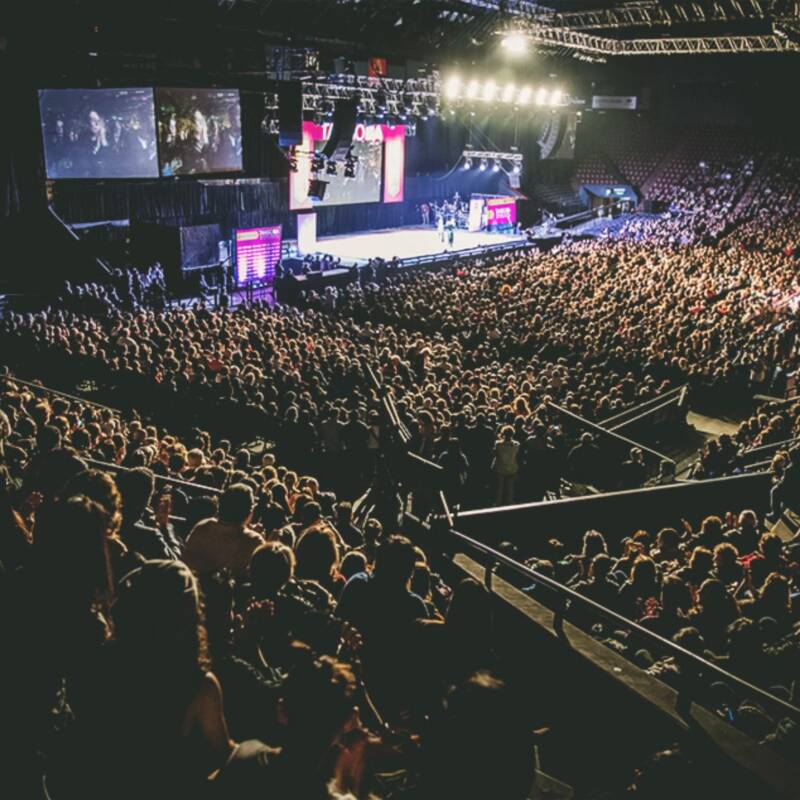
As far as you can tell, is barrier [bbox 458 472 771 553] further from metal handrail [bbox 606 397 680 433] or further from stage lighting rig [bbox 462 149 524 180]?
stage lighting rig [bbox 462 149 524 180]

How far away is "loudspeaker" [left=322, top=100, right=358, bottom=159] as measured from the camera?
21391 millimetres

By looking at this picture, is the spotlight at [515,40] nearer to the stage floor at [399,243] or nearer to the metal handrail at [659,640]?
the stage floor at [399,243]

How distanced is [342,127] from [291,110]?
1.75 metres

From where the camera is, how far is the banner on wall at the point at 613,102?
41.2 meters

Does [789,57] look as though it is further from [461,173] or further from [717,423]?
[717,423]

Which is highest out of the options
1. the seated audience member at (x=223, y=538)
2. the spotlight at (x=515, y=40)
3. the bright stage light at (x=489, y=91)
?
the spotlight at (x=515, y=40)

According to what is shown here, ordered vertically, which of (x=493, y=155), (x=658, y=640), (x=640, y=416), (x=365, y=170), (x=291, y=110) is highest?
(x=291, y=110)

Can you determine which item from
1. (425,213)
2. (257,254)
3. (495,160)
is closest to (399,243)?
(425,213)

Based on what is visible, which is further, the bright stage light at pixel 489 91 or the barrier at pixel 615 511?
the bright stage light at pixel 489 91

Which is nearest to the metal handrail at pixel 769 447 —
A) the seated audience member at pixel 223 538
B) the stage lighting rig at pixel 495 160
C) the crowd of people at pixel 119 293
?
the seated audience member at pixel 223 538

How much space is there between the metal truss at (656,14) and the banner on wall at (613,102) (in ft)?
39.7

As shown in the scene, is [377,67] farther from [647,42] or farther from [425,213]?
[425,213]

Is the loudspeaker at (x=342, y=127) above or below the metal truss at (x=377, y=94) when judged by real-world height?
below

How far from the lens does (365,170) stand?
111 ft
